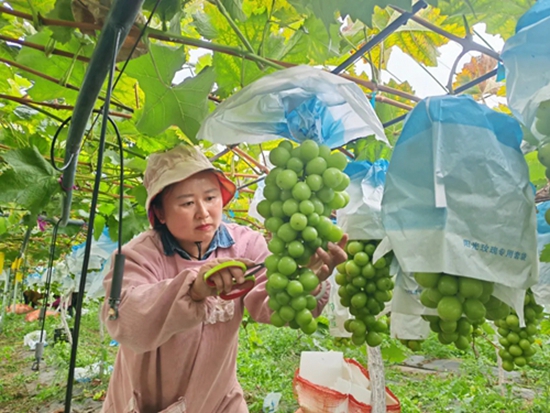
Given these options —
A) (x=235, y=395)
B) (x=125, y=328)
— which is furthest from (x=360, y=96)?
(x=235, y=395)

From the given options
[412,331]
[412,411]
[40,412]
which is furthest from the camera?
[40,412]

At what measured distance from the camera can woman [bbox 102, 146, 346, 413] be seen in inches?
55.6

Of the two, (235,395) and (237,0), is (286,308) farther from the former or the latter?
(235,395)

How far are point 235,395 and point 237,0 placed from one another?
4.57 ft

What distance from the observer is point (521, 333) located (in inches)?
58.8

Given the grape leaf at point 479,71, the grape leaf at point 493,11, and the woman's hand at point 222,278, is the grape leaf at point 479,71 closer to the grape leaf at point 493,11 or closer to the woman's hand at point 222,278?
the grape leaf at point 493,11

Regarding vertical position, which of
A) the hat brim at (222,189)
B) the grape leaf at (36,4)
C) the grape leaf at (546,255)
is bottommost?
the grape leaf at (546,255)

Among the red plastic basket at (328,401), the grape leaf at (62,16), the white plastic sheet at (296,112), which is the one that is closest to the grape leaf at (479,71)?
the white plastic sheet at (296,112)

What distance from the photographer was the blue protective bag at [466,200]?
2.30 ft

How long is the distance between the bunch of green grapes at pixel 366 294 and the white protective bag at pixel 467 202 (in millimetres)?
353

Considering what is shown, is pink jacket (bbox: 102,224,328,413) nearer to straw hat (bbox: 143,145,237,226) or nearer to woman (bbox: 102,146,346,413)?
woman (bbox: 102,146,346,413)

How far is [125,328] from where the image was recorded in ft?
3.78

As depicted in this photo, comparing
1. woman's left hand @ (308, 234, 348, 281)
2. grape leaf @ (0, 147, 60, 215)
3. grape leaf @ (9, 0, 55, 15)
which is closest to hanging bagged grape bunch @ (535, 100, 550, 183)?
woman's left hand @ (308, 234, 348, 281)

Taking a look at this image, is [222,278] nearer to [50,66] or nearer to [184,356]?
[184,356]
